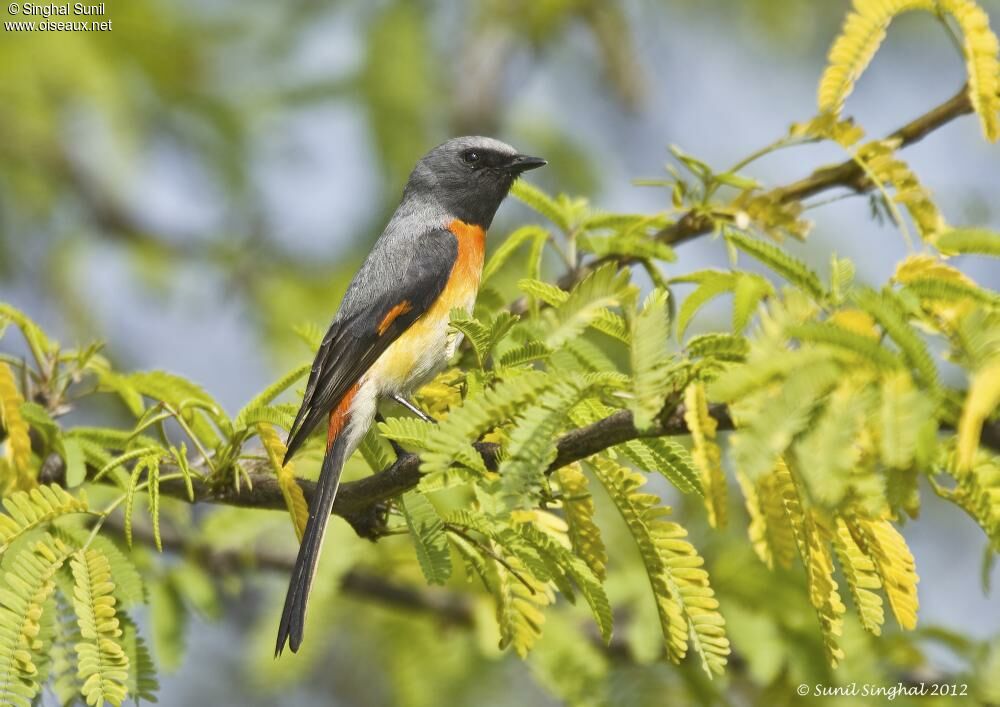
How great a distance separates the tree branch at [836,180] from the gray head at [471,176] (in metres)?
1.24

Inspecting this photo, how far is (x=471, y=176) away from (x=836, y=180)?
1809 mm

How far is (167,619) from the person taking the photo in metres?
3.93

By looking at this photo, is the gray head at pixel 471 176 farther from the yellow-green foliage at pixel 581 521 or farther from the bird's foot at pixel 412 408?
the yellow-green foliage at pixel 581 521

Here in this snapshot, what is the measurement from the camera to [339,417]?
3387 mm

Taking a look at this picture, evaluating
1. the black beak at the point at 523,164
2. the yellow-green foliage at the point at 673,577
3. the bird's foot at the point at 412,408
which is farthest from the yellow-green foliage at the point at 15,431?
the black beak at the point at 523,164

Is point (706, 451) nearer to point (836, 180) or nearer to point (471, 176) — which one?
point (836, 180)

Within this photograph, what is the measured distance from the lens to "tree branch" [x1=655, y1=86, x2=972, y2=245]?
124 inches

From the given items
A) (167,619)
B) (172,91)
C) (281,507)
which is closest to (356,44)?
(172,91)

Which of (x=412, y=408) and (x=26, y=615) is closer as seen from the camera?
(x=26, y=615)

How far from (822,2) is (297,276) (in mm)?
4785

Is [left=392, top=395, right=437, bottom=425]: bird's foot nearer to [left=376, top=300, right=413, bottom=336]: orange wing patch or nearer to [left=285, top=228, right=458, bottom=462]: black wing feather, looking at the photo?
[left=285, top=228, right=458, bottom=462]: black wing feather

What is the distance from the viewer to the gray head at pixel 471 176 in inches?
182

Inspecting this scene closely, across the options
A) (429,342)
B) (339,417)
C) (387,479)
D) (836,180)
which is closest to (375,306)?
(429,342)

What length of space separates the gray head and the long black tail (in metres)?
1.94
